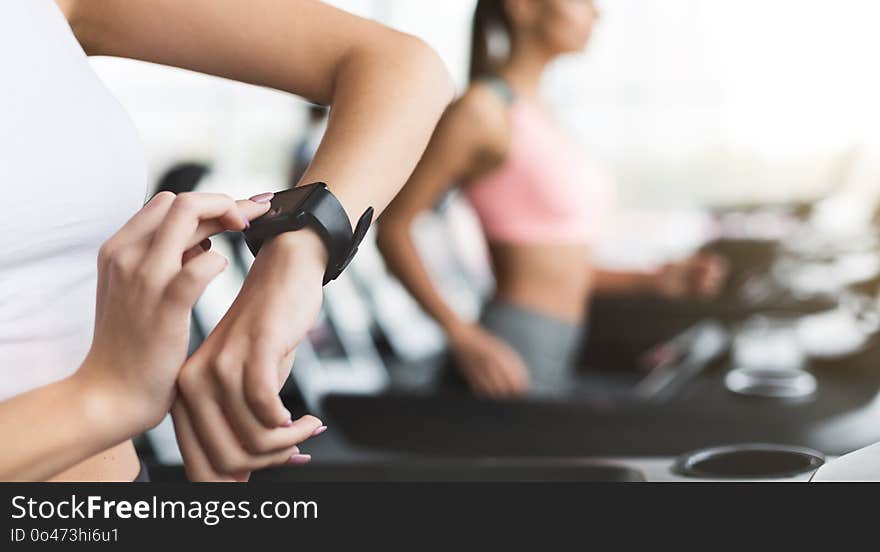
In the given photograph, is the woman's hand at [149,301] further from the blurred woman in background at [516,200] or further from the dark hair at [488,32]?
the dark hair at [488,32]

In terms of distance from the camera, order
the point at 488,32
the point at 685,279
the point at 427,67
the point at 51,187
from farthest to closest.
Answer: the point at 685,279
the point at 488,32
the point at 427,67
the point at 51,187

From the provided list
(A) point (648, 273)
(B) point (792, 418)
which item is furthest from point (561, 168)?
(A) point (648, 273)

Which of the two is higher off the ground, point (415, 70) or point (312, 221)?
point (415, 70)

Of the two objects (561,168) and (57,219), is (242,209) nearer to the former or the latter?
(57,219)

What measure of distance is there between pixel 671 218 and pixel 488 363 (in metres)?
5.88

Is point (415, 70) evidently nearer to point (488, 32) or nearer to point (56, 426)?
point (56, 426)

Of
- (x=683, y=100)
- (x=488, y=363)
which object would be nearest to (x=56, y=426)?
(x=488, y=363)

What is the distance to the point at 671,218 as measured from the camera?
7.41 m

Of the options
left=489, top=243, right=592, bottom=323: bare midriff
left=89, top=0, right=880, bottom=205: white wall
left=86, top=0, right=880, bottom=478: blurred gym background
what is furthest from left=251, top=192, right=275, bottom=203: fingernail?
left=89, top=0, right=880, bottom=205: white wall

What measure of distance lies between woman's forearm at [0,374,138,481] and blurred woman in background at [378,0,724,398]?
4.12 feet

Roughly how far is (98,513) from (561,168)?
1429 mm

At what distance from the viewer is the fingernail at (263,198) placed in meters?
0.58

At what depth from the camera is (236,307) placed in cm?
55

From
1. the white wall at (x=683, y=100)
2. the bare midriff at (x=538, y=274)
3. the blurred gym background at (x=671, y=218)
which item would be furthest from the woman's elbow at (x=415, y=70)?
the white wall at (x=683, y=100)
